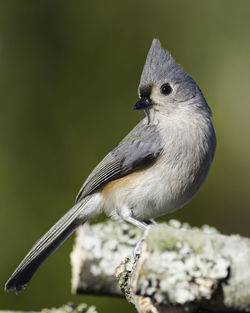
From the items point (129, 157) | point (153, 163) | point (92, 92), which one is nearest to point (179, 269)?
point (153, 163)

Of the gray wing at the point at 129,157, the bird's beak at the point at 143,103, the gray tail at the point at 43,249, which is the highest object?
the bird's beak at the point at 143,103

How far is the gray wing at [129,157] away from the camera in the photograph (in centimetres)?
276

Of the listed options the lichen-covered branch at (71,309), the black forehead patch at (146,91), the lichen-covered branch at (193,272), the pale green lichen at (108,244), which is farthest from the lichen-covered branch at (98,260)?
the black forehead patch at (146,91)

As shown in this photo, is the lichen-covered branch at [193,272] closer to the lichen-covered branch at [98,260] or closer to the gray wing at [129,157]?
the lichen-covered branch at [98,260]

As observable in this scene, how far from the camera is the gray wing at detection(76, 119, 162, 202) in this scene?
2764 mm

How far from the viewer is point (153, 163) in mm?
2729

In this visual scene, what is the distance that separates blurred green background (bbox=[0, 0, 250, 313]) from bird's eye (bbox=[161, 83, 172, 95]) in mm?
848

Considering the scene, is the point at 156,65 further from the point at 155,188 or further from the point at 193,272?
the point at 193,272

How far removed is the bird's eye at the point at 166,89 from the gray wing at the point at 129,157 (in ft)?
0.67

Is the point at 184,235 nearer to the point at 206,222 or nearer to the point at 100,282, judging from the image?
the point at 100,282

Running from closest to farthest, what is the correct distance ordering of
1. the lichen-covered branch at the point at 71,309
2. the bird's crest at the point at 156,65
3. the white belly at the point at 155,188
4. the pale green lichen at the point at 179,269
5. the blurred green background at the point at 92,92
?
the pale green lichen at the point at 179,269 < the lichen-covered branch at the point at 71,309 < the white belly at the point at 155,188 < the bird's crest at the point at 156,65 < the blurred green background at the point at 92,92

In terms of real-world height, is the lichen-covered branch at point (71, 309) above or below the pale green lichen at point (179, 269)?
below

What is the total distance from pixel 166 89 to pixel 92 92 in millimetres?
1027

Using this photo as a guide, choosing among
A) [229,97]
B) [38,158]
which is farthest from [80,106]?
[229,97]
